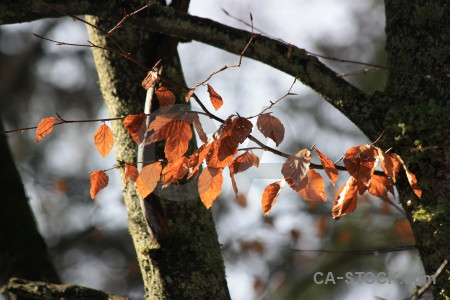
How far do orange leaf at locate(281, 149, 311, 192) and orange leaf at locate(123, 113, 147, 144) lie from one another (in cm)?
51

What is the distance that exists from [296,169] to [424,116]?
0.56 m

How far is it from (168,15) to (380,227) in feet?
14.4

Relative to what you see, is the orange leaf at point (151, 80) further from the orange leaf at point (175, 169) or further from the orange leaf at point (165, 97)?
the orange leaf at point (175, 169)

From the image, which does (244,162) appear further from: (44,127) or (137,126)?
(44,127)

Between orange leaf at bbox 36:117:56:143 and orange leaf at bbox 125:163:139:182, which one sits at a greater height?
orange leaf at bbox 36:117:56:143

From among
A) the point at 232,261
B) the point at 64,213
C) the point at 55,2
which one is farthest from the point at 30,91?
the point at 55,2

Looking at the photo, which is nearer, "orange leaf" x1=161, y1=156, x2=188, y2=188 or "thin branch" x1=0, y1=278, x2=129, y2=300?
"orange leaf" x1=161, y1=156, x2=188, y2=188

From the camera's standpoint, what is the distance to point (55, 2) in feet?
6.29

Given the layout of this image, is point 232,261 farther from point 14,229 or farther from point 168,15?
point 168,15

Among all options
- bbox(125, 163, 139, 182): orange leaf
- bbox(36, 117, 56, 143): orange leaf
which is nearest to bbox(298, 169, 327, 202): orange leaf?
bbox(125, 163, 139, 182): orange leaf

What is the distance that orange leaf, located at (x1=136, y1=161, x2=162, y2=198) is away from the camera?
71.2 inches

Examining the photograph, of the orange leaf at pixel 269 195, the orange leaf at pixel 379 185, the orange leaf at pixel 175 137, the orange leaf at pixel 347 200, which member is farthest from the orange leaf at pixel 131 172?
the orange leaf at pixel 379 185

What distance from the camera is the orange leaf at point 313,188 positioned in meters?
1.68

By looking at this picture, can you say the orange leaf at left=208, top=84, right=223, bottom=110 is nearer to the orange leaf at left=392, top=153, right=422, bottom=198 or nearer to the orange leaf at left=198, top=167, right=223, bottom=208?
the orange leaf at left=198, top=167, right=223, bottom=208
